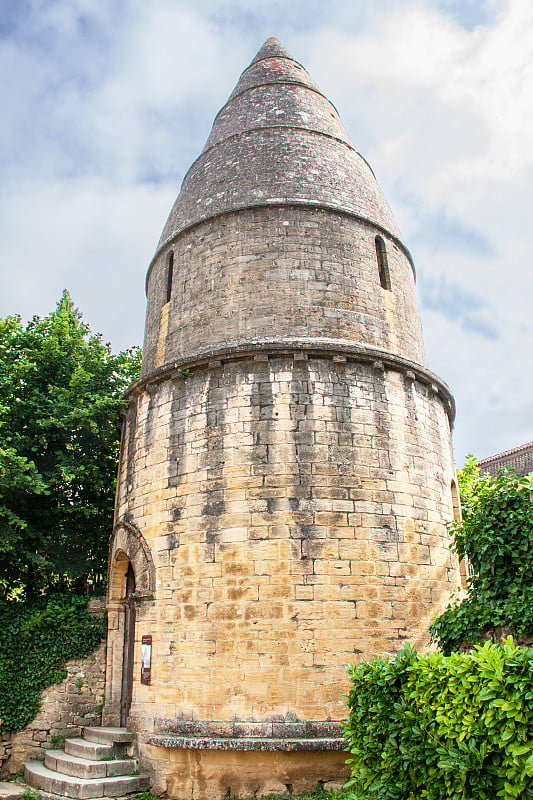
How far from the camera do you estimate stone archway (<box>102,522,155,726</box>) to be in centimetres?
1038

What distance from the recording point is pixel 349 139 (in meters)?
13.7

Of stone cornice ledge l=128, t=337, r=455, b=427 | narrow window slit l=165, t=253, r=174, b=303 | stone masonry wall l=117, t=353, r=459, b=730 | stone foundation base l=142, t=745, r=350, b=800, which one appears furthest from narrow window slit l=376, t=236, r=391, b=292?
stone foundation base l=142, t=745, r=350, b=800


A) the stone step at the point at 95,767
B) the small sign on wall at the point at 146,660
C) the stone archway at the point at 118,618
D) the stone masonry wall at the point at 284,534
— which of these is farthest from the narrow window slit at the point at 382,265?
the stone step at the point at 95,767

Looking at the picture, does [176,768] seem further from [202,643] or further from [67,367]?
[67,367]

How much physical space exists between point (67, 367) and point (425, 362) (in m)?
7.96

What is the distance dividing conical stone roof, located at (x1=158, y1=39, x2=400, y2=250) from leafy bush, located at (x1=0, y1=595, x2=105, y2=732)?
762cm

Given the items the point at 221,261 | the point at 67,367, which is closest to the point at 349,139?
the point at 221,261

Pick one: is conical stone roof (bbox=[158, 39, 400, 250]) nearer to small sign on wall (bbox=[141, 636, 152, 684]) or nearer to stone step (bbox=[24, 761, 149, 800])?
small sign on wall (bbox=[141, 636, 152, 684])

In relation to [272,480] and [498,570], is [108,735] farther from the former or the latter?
[498,570]

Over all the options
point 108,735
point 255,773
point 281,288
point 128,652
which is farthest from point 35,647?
point 281,288

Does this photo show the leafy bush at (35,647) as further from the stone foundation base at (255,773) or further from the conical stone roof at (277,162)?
the conical stone roof at (277,162)

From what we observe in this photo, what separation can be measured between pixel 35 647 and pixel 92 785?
12.0 ft

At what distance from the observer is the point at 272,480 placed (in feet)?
28.9

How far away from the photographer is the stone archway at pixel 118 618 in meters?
10.4
